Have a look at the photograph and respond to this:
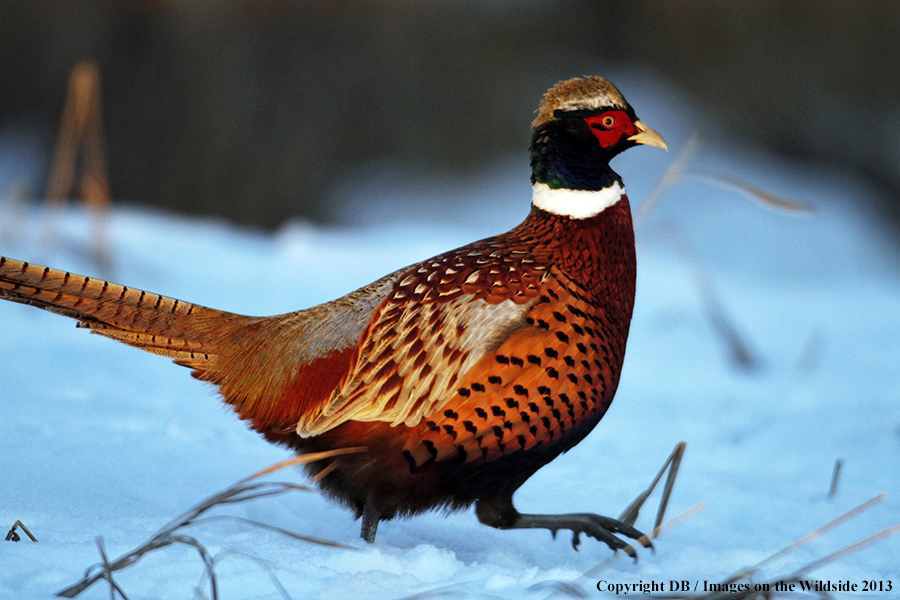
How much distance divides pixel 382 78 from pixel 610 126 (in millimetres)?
7510

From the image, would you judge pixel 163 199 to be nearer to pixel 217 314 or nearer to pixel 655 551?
pixel 217 314

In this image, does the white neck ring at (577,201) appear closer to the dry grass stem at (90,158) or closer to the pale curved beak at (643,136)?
the pale curved beak at (643,136)

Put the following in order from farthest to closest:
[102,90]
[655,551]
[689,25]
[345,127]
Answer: [689,25] < [345,127] < [102,90] < [655,551]

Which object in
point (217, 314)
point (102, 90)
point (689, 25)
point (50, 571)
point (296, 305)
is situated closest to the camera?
point (50, 571)

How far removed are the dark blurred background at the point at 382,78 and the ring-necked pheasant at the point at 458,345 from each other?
21.4 ft

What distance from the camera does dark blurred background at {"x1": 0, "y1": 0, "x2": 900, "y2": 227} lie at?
8781 mm

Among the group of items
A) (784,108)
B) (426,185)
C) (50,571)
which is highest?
(784,108)

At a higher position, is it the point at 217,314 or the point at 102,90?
the point at 102,90

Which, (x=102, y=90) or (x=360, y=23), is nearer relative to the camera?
(x=102, y=90)

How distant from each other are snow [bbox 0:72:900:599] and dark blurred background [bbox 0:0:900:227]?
259 cm

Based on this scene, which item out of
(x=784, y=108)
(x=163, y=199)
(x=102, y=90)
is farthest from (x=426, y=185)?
(x=784, y=108)

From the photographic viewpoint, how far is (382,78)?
→ 9.50m

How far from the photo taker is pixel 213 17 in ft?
31.0

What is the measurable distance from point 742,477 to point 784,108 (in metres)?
7.94
